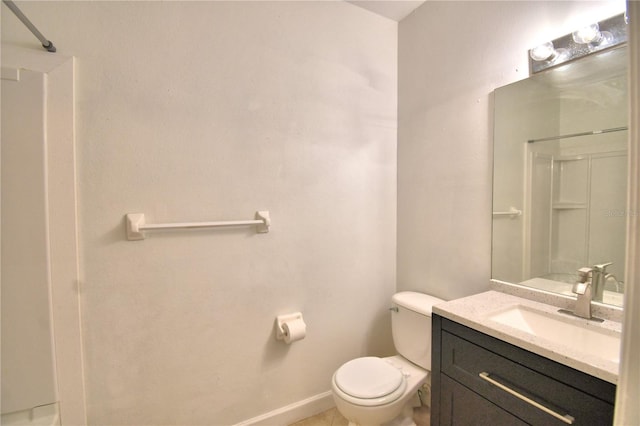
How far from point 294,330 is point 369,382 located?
0.46 metres

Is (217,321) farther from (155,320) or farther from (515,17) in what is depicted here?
(515,17)

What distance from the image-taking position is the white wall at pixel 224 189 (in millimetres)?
1236

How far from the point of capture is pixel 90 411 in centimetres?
124

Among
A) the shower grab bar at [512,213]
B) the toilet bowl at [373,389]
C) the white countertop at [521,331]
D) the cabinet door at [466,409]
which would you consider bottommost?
the toilet bowl at [373,389]

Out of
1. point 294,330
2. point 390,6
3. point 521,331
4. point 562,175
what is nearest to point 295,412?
point 294,330

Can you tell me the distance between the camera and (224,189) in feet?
4.80

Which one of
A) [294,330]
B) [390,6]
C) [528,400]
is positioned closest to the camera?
[528,400]

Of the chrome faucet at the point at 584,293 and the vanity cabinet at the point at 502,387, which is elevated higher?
the chrome faucet at the point at 584,293

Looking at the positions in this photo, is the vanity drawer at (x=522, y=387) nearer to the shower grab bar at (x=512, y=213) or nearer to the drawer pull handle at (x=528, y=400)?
the drawer pull handle at (x=528, y=400)

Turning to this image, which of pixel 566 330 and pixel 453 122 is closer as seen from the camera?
pixel 566 330

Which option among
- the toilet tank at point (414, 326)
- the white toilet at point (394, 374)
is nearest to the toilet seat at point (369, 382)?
the white toilet at point (394, 374)

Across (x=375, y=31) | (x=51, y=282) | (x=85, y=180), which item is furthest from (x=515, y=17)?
(x=51, y=282)

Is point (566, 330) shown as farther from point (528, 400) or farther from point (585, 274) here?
point (528, 400)

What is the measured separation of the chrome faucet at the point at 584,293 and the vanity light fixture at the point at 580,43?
0.86 m
